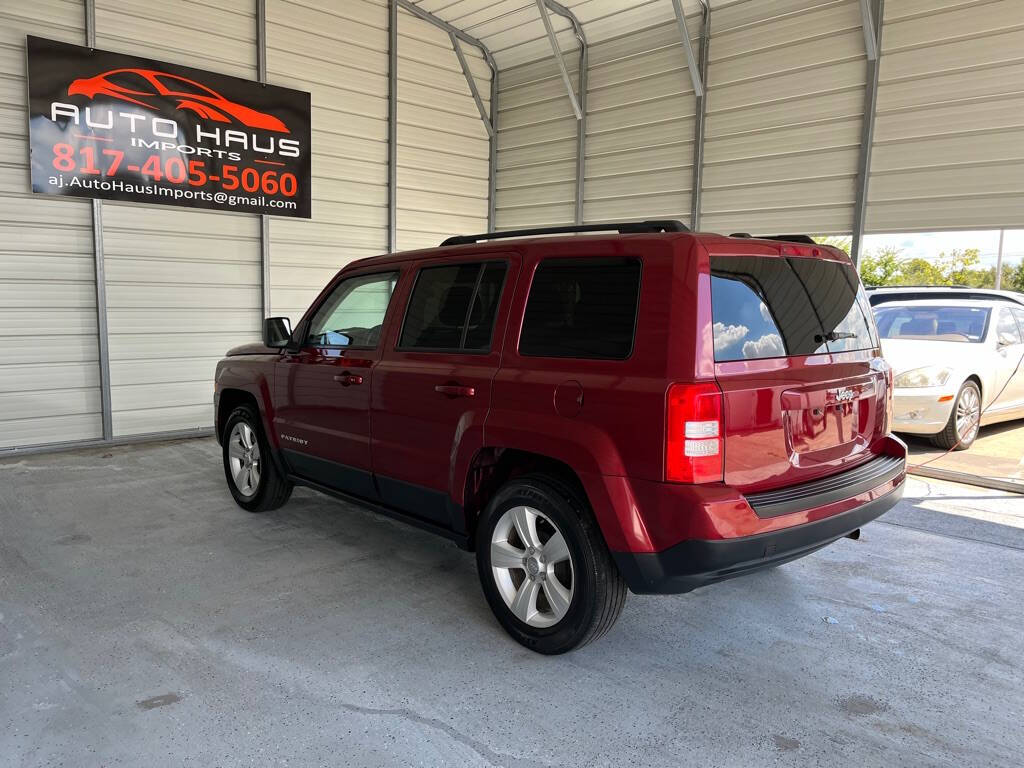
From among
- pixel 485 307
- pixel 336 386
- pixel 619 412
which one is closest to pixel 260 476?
pixel 336 386

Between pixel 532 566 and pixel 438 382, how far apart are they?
1.00 meters

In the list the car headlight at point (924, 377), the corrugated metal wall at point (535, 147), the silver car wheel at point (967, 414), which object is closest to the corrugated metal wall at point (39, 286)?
the corrugated metal wall at point (535, 147)

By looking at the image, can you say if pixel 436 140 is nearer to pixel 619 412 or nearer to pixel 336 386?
pixel 336 386

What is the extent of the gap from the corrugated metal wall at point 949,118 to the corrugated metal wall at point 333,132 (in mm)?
5885

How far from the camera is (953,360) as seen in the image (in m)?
6.82

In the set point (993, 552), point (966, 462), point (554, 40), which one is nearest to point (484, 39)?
point (554, 40)

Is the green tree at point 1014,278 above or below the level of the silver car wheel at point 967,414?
above

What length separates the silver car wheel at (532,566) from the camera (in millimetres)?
3045

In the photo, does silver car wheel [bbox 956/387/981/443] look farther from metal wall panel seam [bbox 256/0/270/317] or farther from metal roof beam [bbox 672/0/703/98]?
metal wall panel seam [bbox 256/0/270/317]

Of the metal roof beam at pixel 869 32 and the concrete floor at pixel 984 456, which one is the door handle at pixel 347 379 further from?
the metal roof beam at pixel 869 32

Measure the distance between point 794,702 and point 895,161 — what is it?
5584mm

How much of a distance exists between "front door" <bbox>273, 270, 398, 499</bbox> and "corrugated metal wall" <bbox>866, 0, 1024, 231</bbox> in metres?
5.05

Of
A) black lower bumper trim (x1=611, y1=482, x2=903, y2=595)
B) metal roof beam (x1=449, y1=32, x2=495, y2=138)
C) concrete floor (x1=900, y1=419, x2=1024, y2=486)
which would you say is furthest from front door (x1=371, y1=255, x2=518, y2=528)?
metal roof beam (x1=449, y1=32, x2=495, y2=138)

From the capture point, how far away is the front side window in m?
4.11
